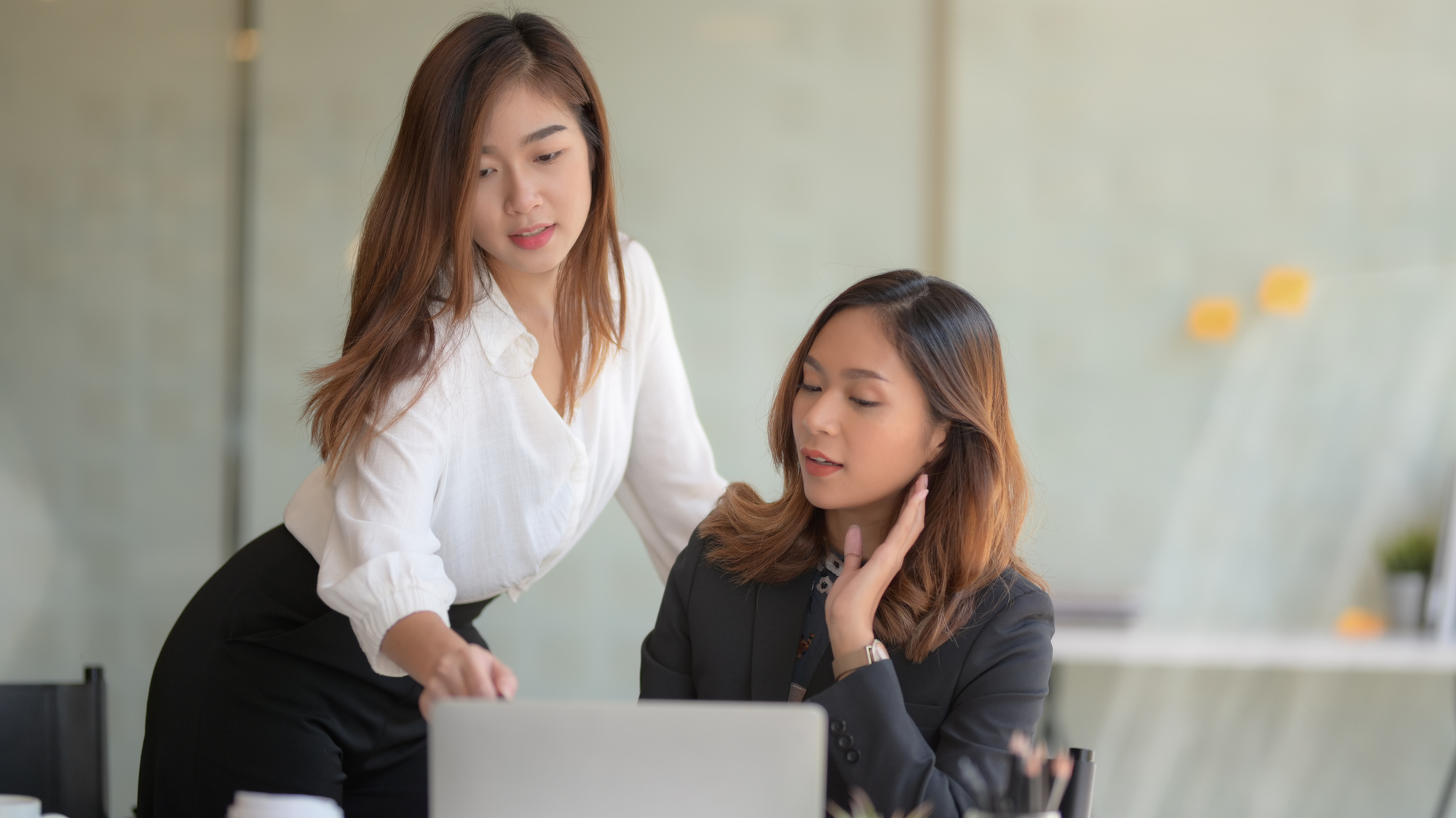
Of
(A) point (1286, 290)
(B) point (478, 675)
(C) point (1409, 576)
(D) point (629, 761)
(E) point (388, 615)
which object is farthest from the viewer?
(A) point (1286, 290)

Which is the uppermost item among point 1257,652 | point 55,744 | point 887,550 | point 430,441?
point 430,441

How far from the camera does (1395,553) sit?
294 centimetres

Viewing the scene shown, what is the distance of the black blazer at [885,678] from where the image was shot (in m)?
1.23

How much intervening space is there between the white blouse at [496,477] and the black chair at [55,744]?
15.9 inches

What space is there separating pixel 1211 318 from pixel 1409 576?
31.9 inches

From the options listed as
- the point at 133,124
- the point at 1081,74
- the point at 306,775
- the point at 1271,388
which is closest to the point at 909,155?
the point at 1081,74

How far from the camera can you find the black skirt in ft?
4.81

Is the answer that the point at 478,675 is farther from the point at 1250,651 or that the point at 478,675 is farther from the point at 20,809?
the point at 1250,651

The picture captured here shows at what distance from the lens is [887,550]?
1.40 metres

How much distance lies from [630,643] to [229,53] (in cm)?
196

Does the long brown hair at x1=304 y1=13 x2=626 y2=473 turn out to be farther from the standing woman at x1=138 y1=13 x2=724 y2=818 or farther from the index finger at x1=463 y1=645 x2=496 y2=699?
the index finger at x1=463 y1=645 x2=496 y2=699

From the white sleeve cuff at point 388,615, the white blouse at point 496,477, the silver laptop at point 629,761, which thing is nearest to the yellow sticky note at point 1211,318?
the white blouse at point 496,477

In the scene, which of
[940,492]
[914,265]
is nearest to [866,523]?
[940,492]

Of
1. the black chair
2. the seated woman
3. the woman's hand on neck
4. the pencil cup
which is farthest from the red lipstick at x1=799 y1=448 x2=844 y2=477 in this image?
the black chair
